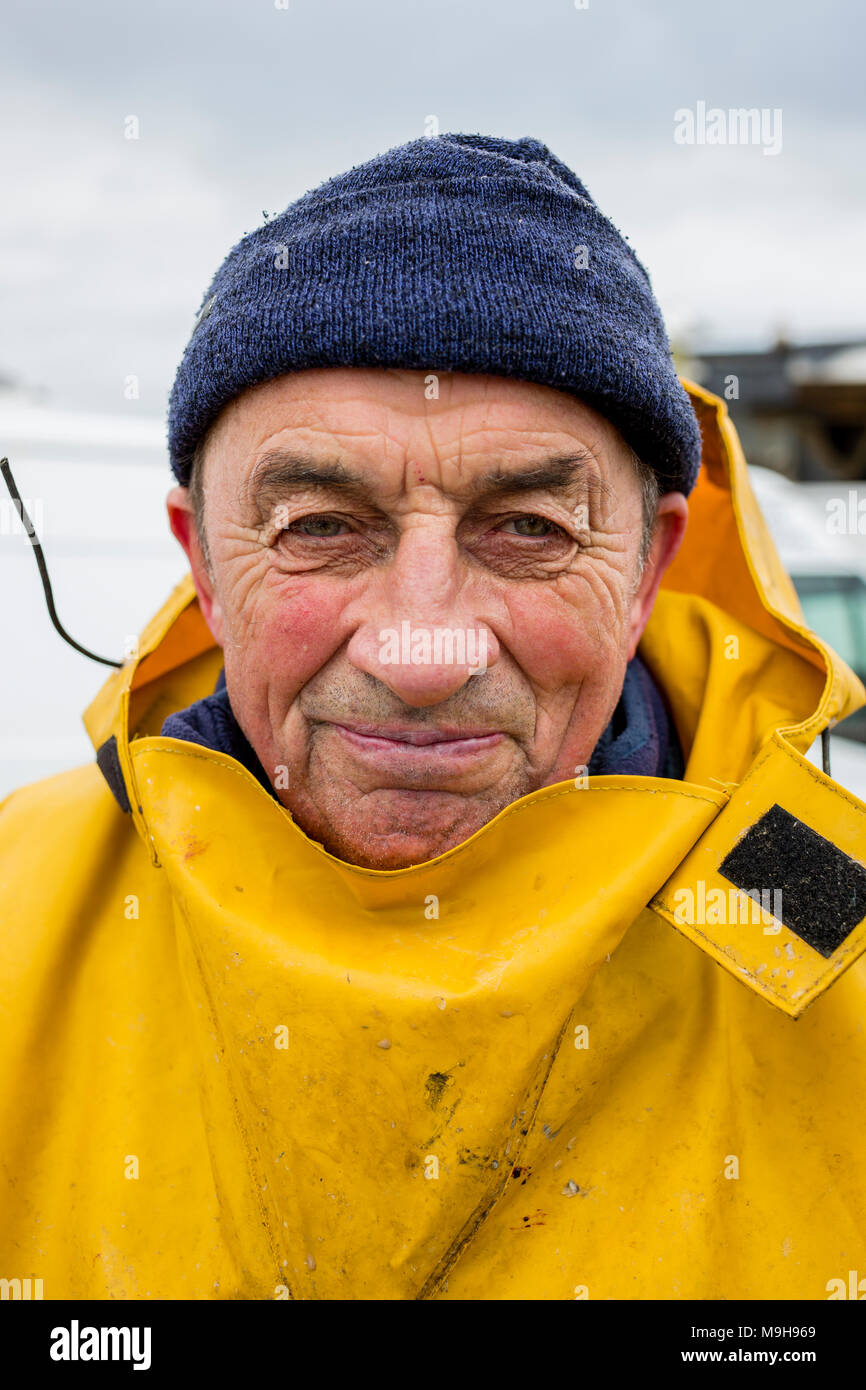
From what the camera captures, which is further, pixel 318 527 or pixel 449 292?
pixel 318 527

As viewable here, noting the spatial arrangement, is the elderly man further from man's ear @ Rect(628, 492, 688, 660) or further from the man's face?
man's ear @ Rect(628, 492, 688, 660)

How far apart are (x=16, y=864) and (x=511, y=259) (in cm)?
128

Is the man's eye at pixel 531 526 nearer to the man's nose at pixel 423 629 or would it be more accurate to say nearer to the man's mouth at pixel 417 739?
the man's nose at pixel 423 629

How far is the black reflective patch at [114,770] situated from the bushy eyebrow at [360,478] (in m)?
0.46

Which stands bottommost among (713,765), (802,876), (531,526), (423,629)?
(802,876)

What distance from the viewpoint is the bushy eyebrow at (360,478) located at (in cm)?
149

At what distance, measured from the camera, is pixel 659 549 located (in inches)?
72.8

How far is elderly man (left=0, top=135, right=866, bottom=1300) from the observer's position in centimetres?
139

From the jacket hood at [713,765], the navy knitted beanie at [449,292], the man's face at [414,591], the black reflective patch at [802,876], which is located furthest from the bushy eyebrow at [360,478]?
the black reflective patch at [802,876]

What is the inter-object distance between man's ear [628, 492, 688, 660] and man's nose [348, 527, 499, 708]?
413 mm

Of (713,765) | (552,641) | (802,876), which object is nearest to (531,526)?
(552,641)

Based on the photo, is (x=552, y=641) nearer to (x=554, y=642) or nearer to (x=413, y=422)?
(x=554, y=642)

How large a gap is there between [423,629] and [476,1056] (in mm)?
570

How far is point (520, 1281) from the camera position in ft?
4.71
